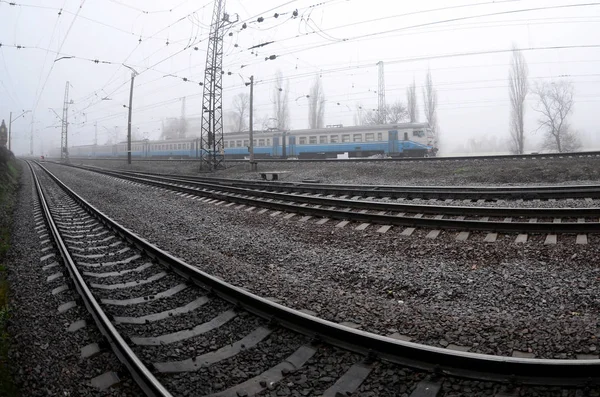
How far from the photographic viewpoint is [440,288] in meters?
4.41

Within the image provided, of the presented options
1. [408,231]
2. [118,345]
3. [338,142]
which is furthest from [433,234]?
[338,142]

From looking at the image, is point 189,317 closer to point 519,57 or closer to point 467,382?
point 467,382

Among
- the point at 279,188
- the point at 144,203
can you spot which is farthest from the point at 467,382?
the point at 144,203

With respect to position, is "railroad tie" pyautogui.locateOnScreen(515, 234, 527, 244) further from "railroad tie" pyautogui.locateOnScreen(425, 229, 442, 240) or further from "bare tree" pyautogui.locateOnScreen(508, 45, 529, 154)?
"bare tree" pyautogui.locateOnScreen(508, 45, 529, 154)

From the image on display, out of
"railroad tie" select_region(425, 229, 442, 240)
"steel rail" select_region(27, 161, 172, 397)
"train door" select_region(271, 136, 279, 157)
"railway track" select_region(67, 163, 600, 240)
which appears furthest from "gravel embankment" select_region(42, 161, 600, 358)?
"train door" select_region(271, 136, 279, 157)

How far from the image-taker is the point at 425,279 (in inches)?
186

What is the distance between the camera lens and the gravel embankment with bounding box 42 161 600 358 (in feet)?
10.8

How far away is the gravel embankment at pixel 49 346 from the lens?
2887mm

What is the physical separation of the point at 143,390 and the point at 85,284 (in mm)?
2618

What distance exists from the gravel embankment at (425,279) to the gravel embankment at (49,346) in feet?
5.95

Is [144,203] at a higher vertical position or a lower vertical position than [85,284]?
higher

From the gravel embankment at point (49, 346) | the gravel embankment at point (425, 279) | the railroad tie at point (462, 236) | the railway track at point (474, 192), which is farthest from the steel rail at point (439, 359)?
the railway track at point (474, 192)

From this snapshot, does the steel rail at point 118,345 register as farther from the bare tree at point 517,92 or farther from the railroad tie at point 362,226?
the bare tree at point 517,92

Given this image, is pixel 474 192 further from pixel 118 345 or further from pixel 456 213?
pixel 118 345
